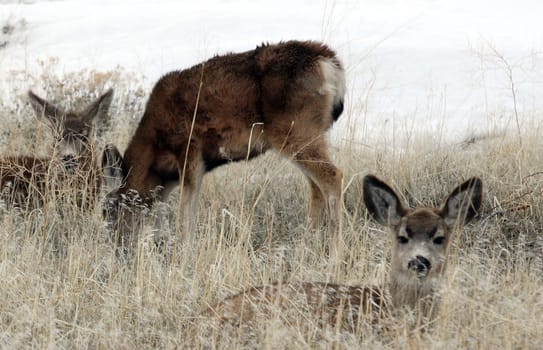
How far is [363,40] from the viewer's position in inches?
520

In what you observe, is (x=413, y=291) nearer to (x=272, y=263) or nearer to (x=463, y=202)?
(x=463, y=202)

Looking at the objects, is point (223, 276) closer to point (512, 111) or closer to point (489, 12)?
point (512, 111)

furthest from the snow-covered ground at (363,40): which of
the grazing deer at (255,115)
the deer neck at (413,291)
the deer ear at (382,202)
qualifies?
the deer neck at (413,291)

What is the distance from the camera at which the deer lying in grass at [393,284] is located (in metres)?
4.66

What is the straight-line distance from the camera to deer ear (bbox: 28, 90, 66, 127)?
26.1 feet

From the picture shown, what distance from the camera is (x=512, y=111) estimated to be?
33.4 feet

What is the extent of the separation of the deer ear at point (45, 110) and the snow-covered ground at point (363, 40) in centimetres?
A: 253

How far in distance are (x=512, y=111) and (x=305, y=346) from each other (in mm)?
6415

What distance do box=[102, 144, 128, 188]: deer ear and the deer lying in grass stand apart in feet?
9.52

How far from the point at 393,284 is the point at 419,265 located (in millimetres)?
239

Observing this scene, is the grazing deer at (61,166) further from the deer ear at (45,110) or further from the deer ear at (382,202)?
the deer ear at (382,202)

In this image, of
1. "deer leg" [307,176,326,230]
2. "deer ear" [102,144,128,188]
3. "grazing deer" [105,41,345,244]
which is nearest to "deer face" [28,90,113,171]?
"deer ear" [102,144,128,188]

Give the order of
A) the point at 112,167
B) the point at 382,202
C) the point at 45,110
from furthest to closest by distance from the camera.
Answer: the point at 45,110 → the point at 112,167 → the point at 382,202

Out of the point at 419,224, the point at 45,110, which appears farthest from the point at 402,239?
the point at 45,110
